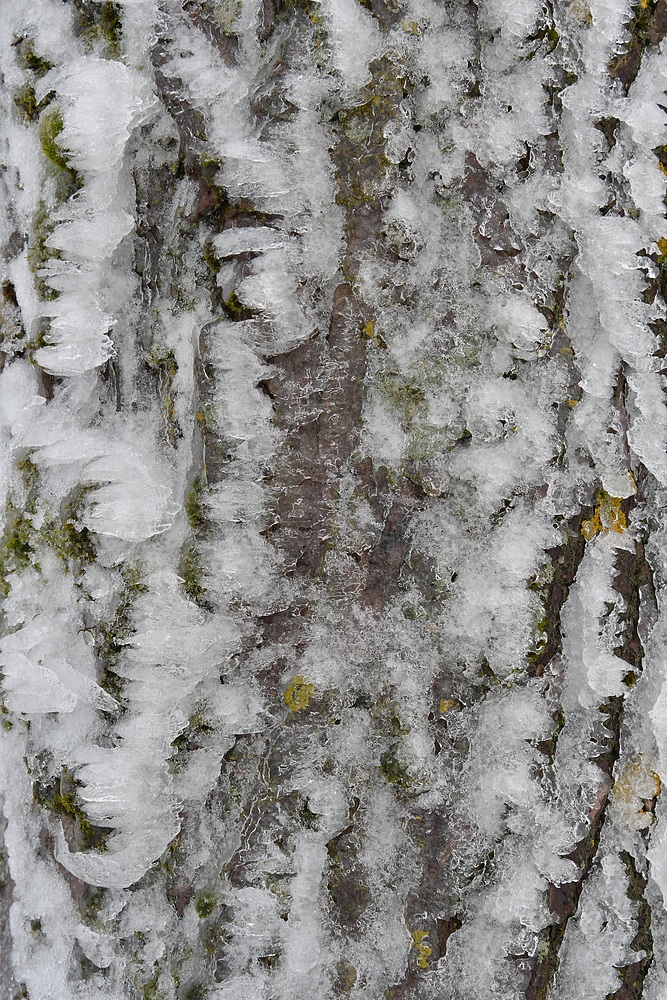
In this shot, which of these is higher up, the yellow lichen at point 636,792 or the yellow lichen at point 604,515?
the yellow lichen at point 604,515

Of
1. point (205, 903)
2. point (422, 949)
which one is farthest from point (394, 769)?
point (205, 903)

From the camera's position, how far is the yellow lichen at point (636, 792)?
5.24 ft

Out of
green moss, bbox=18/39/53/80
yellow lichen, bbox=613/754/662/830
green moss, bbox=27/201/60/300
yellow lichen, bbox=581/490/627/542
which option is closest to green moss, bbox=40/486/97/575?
green moss, bbox=27/201/60/300

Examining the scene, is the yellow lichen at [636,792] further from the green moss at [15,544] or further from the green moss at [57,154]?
the green moss at [57,154]

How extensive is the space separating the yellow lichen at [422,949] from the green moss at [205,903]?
1.38ft

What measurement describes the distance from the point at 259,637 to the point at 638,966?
103 centimetres

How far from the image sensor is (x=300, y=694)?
161cm

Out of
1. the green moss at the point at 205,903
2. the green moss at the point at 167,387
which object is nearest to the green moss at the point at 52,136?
the green moss at the point at 167,387

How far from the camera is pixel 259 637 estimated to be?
161 cm

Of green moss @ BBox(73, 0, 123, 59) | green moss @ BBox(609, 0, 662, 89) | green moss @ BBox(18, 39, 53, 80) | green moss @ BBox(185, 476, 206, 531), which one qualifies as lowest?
green moss @ BBox(185, 476, 206, 531)

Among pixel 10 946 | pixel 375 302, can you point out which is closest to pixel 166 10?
pixel 375 302

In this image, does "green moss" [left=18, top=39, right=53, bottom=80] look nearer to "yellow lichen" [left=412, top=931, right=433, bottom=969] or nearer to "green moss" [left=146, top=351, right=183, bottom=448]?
"green moss" [left=146, top=351, right=183, bottom=448]

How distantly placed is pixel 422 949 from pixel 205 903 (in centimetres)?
45

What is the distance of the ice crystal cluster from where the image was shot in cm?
152
